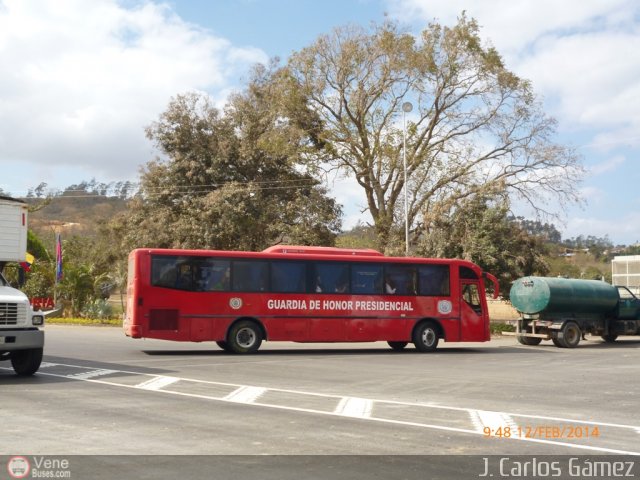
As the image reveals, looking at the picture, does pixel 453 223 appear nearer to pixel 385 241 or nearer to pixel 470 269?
pixel 385 241

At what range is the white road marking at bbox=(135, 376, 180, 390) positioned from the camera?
1339 cm

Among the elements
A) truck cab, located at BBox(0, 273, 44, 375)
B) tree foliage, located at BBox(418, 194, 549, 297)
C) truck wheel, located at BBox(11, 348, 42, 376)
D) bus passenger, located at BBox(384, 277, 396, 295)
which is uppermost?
tree foliage, located at BBox(418, 194, 549, 297)

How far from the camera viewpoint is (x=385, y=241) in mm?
41938

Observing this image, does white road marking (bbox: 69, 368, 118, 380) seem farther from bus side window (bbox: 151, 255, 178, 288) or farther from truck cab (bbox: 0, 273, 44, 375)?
bus side window (bbox: 151, 255, 178, 288)

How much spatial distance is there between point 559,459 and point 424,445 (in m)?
1.40

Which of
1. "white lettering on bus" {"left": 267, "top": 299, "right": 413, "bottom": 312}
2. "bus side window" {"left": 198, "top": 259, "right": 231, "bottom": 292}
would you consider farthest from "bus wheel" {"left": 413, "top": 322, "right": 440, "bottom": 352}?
"bus side window" {"left": 198, "top": 259, "right": 231, "bottom": 292}

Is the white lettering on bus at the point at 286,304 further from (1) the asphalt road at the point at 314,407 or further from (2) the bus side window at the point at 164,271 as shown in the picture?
(2) the bus side window at the point at 164,271

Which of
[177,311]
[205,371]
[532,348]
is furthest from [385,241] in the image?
[205,371]

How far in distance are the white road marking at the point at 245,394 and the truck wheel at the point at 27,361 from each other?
13.6 feet

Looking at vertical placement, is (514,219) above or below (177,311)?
above

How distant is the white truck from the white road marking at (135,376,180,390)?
218cm

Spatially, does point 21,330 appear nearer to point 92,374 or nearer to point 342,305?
point 92,374

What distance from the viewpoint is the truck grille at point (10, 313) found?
1408 cm

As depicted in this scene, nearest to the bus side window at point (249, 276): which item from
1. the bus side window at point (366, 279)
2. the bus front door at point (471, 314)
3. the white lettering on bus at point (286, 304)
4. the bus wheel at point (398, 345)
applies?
the white lettering on bus at point (286, 304)
